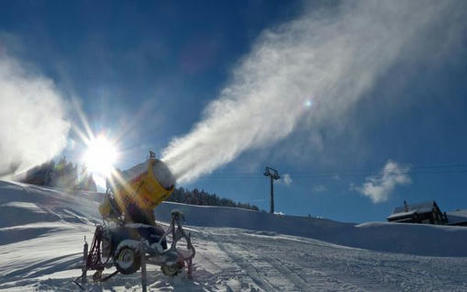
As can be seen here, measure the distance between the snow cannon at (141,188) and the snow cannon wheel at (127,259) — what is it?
4.63 ft

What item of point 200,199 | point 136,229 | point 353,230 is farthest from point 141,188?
point 200,199

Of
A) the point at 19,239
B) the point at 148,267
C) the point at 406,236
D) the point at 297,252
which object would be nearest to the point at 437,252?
the point at 406,236

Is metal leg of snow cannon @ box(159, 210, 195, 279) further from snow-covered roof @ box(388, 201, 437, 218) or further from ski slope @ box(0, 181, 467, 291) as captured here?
snow-covered roof @ box(388, 201, 437, 218)

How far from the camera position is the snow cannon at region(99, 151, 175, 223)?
1205cm

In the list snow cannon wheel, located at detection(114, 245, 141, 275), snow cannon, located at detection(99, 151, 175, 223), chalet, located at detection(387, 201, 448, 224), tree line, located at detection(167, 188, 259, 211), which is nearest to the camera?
snow cannon wheel, located at detection(114, 245, 141, 275)

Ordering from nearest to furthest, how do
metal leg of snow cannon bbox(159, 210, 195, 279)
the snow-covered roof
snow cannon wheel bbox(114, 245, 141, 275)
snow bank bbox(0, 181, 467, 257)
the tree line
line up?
metal leg of snow cannon bbox(159, 210, 195, 279)
snow cannon wheel bbox(114, 245, 141, 275)
snow bank bbox(0, 181, 467, 257)
the snow-covered roof
the tree line

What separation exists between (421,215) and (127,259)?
56.7 m

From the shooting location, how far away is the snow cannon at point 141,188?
39.5 feet

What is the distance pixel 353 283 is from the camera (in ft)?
32.7

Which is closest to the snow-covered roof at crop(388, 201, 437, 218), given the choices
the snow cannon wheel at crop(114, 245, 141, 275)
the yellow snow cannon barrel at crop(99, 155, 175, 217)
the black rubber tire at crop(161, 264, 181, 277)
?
the yellow snow cannon barrel at crop(99, 155, 175, 217)

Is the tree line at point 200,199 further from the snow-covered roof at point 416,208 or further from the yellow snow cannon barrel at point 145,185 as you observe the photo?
the yellow snow cannon barrel at point 145,185

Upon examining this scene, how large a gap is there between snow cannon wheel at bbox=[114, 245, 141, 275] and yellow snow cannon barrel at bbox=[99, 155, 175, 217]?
5.63 ft

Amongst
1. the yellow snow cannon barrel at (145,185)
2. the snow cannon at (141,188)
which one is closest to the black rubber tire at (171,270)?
the snow cannon at (141,188)

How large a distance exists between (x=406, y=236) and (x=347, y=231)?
4.80 metres
